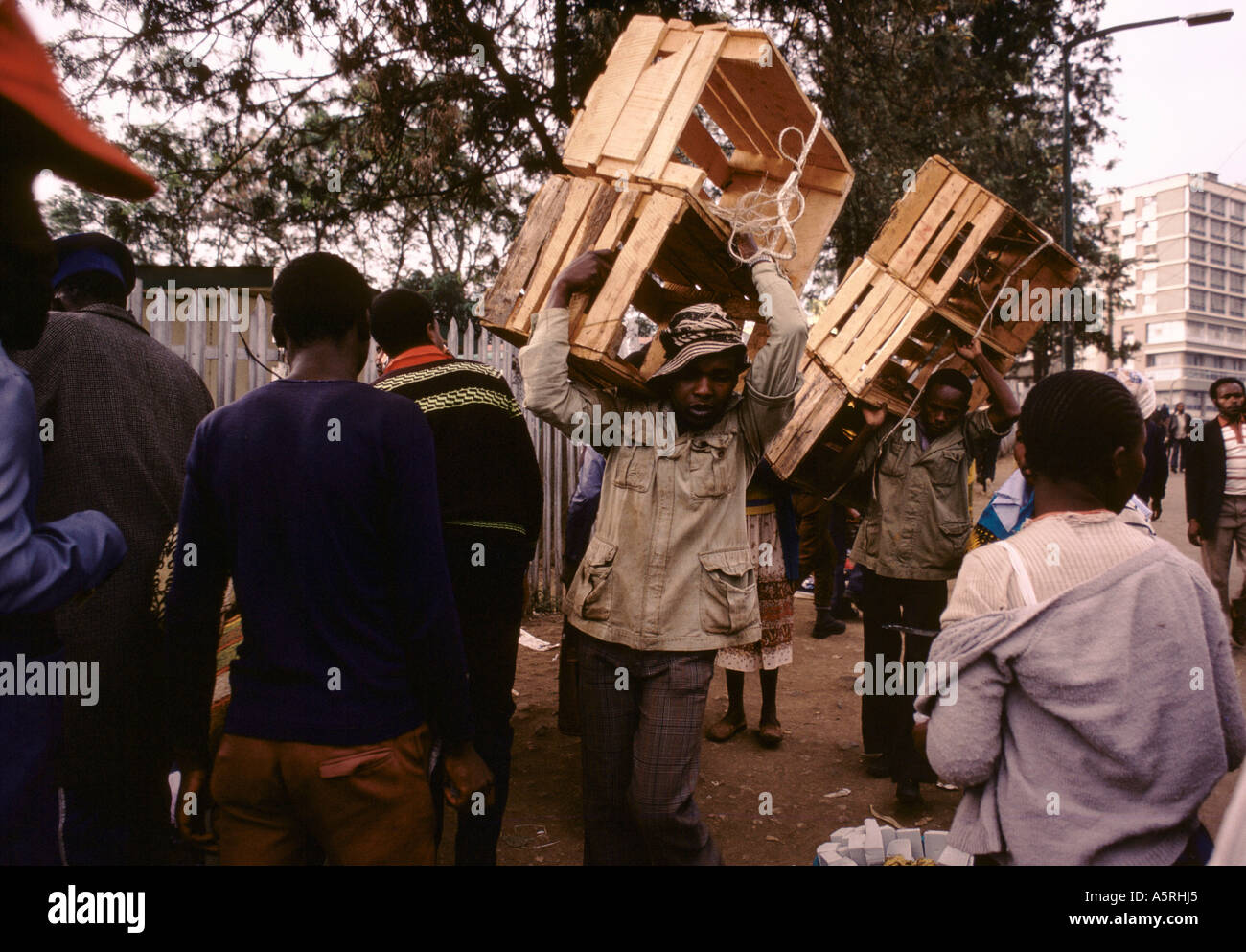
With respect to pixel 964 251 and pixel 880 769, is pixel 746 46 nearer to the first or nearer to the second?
pixel 964 251

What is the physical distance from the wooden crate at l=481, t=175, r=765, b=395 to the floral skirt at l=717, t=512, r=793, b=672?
191 centimetres

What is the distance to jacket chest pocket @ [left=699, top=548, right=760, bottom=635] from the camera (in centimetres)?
266

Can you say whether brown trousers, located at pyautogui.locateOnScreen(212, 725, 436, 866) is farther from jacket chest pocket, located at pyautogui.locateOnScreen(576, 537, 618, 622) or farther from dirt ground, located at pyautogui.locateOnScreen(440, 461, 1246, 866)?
dirt ground, located at pyautogui.locateOnScreen(440, 461, 1246, 866)

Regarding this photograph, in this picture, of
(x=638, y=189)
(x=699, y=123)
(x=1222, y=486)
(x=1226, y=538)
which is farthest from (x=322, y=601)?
(x=1226, y=538)

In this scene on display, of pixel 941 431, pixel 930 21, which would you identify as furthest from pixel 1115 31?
pixel 941 431

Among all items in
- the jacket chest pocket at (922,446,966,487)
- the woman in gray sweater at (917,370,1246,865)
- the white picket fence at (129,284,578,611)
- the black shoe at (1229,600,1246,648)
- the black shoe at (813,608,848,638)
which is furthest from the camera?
the black shoe at (813,608,848,638)

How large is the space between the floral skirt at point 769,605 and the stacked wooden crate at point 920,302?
668 millimetres

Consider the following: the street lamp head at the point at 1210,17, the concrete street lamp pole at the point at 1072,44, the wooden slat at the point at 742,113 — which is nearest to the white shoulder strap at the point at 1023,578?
the wooden slat at the point at 742,113

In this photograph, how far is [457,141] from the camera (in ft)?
26.2

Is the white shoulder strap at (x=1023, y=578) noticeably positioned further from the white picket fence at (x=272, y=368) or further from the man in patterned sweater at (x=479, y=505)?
the white picket fence at (x=272, y=368)

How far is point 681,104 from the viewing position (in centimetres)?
279

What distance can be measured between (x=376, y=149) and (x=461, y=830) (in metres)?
7.42

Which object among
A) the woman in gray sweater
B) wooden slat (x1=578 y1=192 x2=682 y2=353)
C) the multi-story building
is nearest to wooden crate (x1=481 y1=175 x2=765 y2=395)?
wooden slat (x1=578 y1=192 x2=682 y2=353)
